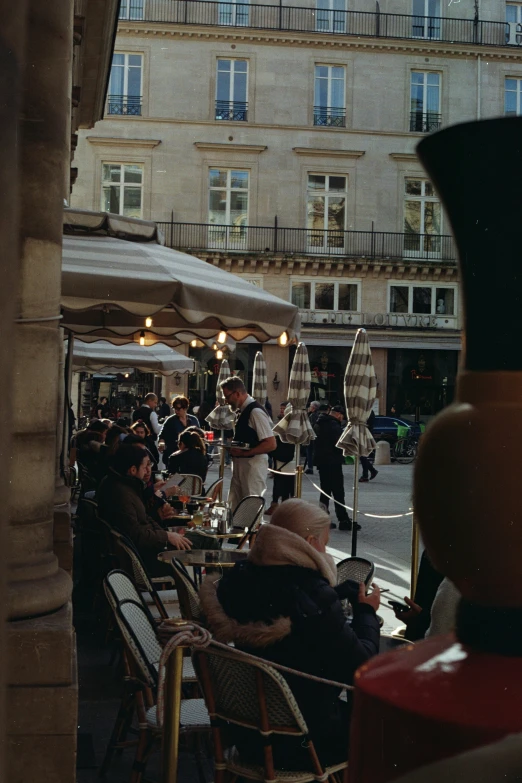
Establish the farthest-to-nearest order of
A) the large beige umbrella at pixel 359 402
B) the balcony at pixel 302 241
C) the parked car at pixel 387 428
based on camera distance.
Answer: the balcony at pixel 302 241 → the parked car at pixel 387 428 → the large beige umbrella at pixel 359 402

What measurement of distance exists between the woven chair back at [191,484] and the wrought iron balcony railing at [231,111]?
30.4 meters

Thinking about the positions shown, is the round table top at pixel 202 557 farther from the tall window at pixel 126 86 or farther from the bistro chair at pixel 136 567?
the tall window at pixel 126 86

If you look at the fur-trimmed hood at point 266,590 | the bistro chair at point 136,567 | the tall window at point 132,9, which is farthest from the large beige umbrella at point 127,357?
the tall window at point 132,9

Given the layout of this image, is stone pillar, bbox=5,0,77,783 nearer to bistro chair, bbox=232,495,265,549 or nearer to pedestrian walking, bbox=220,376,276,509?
bistro chair, bbox=232,495,265,549

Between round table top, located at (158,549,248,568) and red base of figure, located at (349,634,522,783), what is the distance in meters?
5.88

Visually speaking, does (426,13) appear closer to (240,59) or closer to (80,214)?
(240,59)

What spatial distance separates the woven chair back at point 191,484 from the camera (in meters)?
11.4

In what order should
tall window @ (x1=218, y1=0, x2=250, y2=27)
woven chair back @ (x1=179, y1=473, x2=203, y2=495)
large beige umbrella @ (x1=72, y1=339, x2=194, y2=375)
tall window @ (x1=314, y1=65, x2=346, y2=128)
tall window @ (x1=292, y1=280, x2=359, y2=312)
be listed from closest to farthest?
woven chair back @ (x1=179, y1=473, x2=203, y2=495) < large beige umbrella @ (x1=72, y1=339, x2=194, y2=375) < tall window @ (x1=314, y1=65, x2=346, y2=128) < tall window @ (x1=218, y1=0, x2=250, y2=27) < tall window @ (x1=292, y1=280, x2=359, y2=312)

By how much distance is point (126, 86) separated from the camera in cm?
3834

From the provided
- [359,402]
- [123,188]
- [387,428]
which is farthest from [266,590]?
[123,188]

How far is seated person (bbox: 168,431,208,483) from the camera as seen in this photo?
1183 centimetres

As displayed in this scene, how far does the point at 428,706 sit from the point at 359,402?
33.0ft

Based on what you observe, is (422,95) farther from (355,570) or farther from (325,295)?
(355,570)

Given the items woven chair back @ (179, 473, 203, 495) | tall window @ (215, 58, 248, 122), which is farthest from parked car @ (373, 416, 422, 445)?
woven chair back @ (179, 473, 203, 495)
